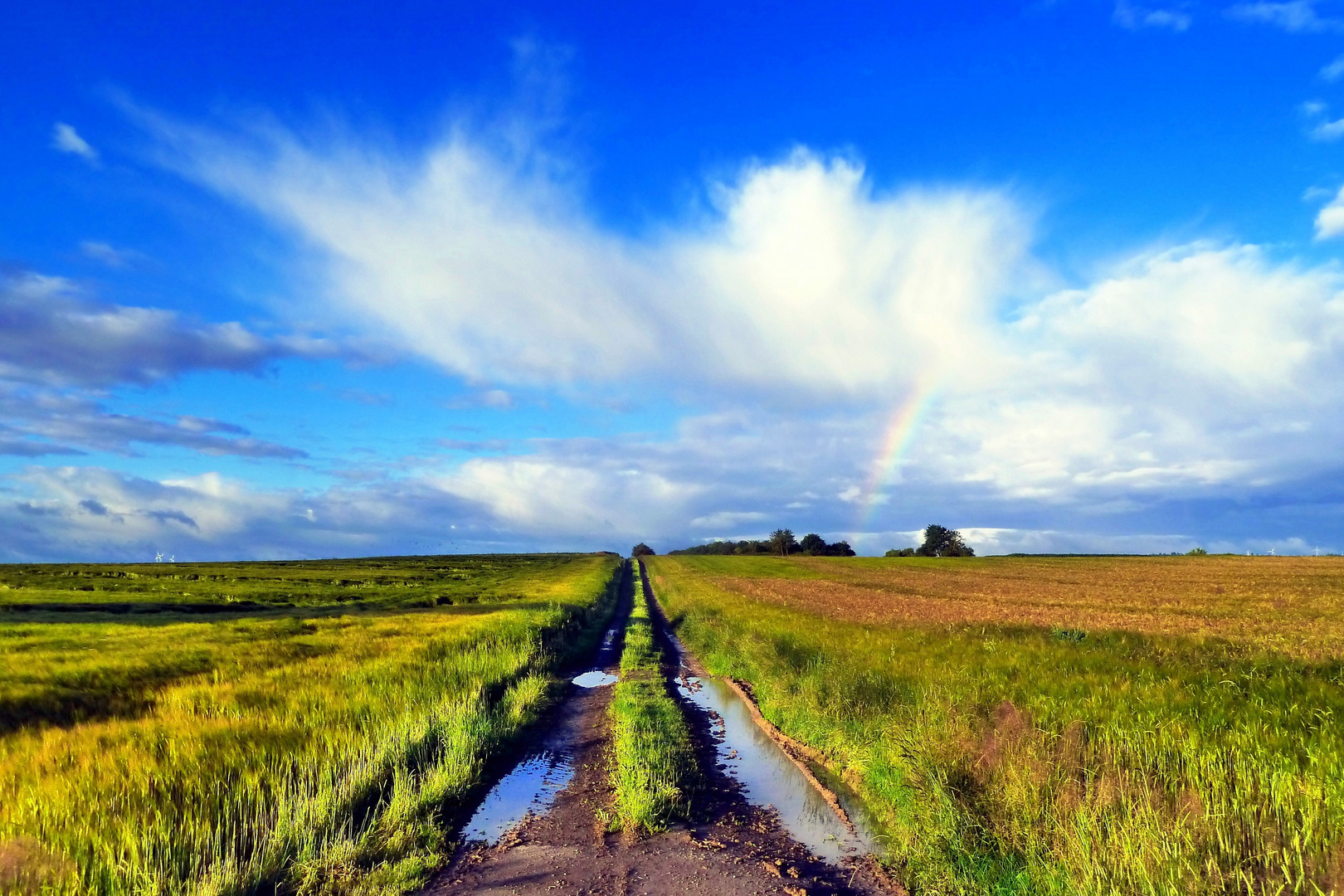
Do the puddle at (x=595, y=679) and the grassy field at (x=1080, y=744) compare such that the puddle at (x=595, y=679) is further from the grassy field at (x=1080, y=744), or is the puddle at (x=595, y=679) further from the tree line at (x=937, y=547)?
the tree line at (x=937, y=547)

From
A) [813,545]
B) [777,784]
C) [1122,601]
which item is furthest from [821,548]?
[777,784]

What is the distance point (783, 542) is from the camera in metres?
194

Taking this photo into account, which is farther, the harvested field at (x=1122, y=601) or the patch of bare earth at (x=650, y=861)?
the harvested field at (x=1122, y=601)

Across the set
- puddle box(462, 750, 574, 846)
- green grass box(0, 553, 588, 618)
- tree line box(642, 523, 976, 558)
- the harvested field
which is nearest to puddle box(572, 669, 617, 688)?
puddle box(462, 750, 574, 846)

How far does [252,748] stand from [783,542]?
190 m

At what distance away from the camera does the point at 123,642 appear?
24.0 m

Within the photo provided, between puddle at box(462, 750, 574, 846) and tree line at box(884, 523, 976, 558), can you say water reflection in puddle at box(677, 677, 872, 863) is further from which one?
tree line at box(884, 523, 976, 558)

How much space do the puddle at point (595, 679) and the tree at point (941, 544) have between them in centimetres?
13893

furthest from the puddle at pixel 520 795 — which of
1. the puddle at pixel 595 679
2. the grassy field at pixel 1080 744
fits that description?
the puddle at pixel 595 679

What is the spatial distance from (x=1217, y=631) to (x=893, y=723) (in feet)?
59.7

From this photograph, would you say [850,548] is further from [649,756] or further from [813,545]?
[649,756]

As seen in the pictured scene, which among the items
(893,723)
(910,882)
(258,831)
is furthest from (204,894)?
(893,723)

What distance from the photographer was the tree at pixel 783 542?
193 meters

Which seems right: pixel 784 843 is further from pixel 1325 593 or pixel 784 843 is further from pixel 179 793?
pixel 1325 593
